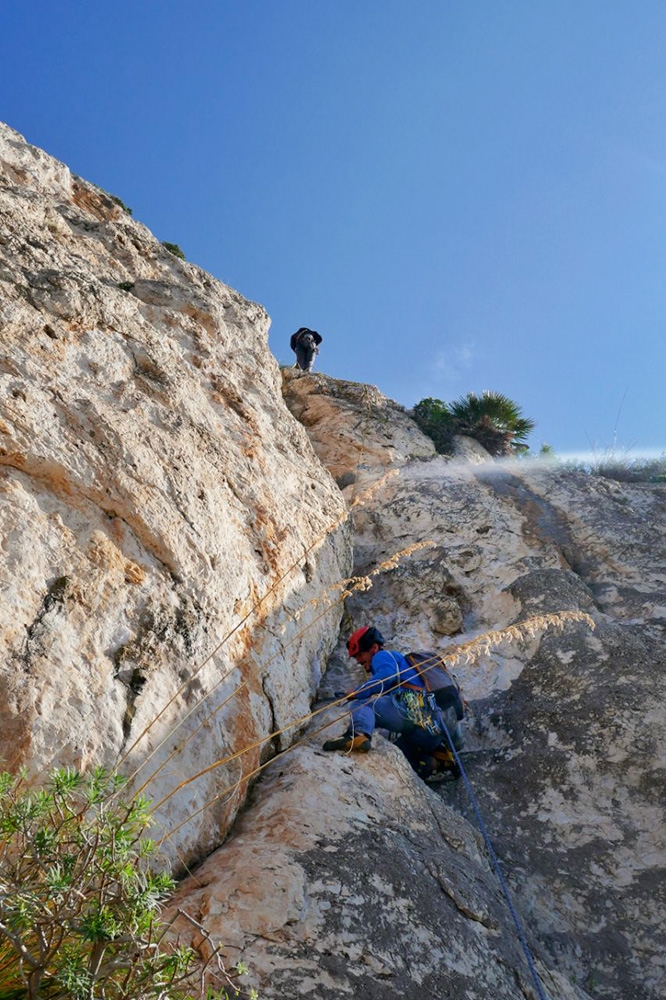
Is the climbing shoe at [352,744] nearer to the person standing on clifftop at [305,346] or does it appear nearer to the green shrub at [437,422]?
the green shrub at [437,422]

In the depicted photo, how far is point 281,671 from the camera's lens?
463cm

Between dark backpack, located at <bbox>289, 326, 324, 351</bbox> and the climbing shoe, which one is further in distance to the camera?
dark backpack, located at <bbox>289, 326, 324, 351</bbox>

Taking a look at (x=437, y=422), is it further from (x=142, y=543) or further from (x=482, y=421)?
(x=142, y=543)

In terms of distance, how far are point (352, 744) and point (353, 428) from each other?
6.55 meters

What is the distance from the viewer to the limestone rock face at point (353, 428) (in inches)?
369

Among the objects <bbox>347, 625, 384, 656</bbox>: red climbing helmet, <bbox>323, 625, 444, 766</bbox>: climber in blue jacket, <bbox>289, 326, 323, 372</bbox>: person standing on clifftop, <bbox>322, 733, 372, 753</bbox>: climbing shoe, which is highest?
<bbox>289, 326, 323, 372</bbox>: person standing on clifftop

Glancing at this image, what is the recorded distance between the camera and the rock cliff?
296cm

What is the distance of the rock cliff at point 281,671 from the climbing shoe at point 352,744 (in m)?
0.11

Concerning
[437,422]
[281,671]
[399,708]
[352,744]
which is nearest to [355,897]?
[352,744]

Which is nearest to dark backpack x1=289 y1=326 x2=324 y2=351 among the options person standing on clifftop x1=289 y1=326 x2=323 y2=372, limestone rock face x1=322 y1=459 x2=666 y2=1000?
person standing on clifftop x1=289 y1=326 x2=323 y2=372

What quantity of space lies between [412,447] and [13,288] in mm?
6519

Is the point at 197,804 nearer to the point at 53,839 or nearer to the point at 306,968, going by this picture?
the point at 306,968

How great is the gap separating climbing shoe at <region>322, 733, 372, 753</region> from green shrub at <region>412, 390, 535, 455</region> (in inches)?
305

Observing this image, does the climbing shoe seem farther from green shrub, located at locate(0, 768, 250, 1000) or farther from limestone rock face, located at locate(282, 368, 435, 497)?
limestone rock face, located at locate(282, 368, 435, 497)
